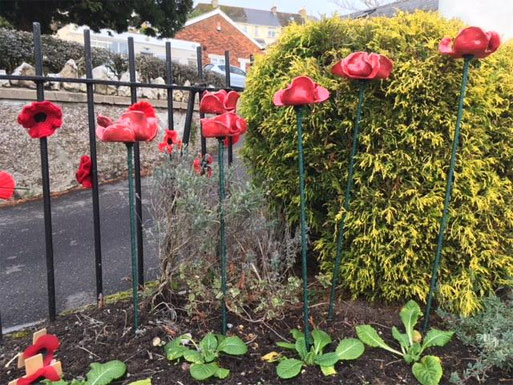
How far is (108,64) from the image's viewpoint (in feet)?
21.6

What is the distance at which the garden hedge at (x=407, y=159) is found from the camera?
2115 mm

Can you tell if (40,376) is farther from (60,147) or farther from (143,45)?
(143,45)

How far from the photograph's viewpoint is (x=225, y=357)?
6.10ft

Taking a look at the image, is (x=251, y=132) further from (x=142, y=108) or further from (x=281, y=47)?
(x=142, y=108)

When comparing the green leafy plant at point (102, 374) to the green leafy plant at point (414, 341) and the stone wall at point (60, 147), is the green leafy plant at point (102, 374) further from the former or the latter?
the stone wall at point (60, 147)

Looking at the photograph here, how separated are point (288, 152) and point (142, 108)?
0.88 m

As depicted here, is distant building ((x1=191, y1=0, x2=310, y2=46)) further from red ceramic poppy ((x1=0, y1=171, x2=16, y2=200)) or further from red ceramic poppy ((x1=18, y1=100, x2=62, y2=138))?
red ceramic poppy ((x1=0, y1=171, x2=16, y2=200))

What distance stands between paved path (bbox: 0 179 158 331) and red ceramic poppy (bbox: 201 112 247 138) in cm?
76

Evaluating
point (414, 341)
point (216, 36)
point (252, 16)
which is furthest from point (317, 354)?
point (252, 16)

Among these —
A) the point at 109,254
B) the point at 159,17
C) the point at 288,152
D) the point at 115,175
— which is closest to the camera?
the point at 288,152

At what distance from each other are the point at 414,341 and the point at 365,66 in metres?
Answer: 1.40

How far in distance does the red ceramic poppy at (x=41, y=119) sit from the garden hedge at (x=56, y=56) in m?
4.27

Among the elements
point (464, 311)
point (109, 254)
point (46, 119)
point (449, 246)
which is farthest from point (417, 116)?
point (109, 254)

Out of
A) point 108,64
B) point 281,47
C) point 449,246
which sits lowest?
point 449,246
